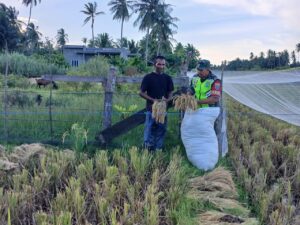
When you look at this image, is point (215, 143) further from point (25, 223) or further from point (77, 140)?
point (25, 223)

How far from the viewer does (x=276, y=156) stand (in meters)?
6.12

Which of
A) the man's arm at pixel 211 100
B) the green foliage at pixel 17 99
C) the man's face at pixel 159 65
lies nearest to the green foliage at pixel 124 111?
the man's face at pixel 159 65

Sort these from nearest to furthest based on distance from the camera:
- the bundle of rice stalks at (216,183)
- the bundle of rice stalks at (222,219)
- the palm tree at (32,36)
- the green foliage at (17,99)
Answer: the bundle of rice stalks at (222,219) < the bundle of rice stalks at (216,183) < the green foliage at (17,99) < the palm tree at (32,36)

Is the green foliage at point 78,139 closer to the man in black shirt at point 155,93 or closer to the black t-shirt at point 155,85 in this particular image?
the man in black shirt at point 155,93

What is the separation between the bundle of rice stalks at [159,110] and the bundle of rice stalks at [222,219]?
7.21 ft

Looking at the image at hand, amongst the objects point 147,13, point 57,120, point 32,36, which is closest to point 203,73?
point 57,120

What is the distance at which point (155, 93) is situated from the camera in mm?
6094

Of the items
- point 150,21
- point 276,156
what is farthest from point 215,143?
point 150,21

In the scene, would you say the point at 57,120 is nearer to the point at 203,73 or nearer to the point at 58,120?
the point at 58,120

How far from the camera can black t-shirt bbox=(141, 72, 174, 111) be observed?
6.05 meters

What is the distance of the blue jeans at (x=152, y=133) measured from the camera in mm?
6145

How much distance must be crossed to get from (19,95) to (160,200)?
620 centimetres

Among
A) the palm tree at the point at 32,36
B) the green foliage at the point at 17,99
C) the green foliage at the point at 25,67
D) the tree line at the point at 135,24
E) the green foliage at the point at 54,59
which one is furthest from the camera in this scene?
the palm tree at the point at 32,36

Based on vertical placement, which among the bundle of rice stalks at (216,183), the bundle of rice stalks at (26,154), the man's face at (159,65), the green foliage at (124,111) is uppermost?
the man's face at (159,65)
